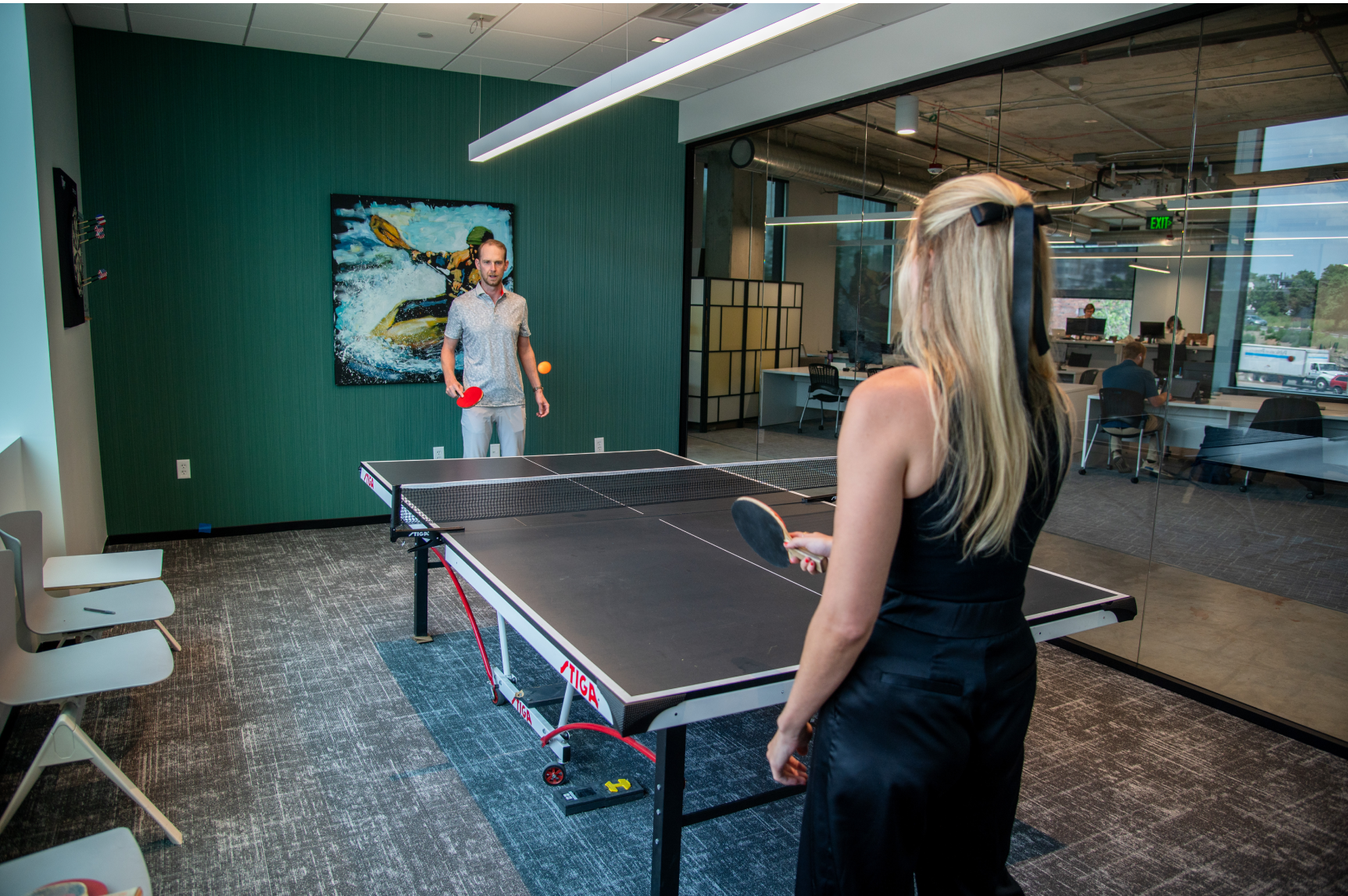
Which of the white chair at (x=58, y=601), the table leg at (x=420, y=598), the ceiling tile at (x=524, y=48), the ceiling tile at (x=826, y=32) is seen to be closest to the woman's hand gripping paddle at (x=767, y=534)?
the white chair at (x=58, y=601)

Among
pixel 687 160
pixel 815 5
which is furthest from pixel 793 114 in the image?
pixel 815 5

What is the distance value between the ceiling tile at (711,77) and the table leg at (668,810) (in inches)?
181

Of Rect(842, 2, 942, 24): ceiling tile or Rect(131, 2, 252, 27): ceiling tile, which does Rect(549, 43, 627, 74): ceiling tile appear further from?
Rect(131, 2, 252, 27): ceiling tile

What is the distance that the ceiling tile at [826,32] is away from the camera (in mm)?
4383

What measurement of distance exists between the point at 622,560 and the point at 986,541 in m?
1.27

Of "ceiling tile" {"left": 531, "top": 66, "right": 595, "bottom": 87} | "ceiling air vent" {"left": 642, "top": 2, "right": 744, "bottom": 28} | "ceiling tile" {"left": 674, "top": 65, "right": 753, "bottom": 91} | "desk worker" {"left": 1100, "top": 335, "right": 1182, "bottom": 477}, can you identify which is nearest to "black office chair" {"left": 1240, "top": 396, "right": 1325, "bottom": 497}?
"desk worker" {"left": 1100, "top": 335, "right": 1182, "bottom": 477}

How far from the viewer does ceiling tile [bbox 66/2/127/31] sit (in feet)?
14.1

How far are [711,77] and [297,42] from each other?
248 cm

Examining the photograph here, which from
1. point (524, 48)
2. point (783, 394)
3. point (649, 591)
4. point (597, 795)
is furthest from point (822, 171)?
point (597, 795)

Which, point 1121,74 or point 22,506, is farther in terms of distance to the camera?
point 1121,74

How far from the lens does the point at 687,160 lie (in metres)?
6.50

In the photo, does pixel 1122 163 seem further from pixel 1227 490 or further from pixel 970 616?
pixel 970 616

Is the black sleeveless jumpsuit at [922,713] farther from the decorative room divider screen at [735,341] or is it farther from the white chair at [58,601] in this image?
the decorative room divider screen at [735,341]

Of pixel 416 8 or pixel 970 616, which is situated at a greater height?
pixel 416 8
